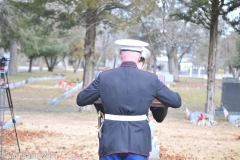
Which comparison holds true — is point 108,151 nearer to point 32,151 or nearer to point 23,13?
point 32,151

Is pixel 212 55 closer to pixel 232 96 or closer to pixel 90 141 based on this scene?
pixel 232 96

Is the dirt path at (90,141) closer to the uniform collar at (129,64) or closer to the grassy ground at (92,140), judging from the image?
the grassy ground at (92,140)

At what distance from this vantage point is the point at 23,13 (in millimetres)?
15297

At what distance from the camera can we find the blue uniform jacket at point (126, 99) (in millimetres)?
3375

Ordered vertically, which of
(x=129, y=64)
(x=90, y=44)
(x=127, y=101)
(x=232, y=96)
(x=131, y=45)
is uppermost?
(x=90, y=44)

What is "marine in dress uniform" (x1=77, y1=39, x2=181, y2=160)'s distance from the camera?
3375 mm

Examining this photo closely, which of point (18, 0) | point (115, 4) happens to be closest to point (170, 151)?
point (115, 4)

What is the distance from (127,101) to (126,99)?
19mm

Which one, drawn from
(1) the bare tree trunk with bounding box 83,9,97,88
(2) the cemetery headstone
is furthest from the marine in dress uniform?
(2) the cemetery headstone

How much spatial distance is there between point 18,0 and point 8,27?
109cm

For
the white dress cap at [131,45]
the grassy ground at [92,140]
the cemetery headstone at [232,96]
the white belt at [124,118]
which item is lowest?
the grassy ground at [92,140]

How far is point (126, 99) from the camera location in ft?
11.2

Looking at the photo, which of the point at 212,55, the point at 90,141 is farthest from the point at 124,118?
the point at 212,55

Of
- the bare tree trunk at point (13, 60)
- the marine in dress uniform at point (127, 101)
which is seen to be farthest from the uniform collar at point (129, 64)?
the bare tree trunk at point (13, 60)
